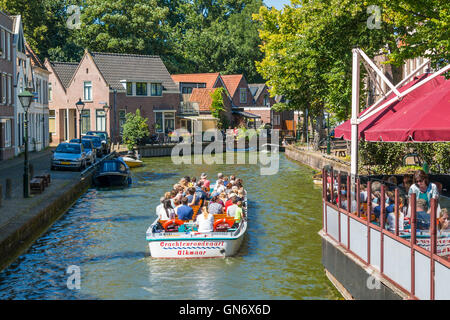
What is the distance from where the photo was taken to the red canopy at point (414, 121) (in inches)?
474

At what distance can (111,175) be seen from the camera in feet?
114

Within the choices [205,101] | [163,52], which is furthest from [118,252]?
[163,52]

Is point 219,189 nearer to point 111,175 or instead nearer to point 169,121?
point 111,175

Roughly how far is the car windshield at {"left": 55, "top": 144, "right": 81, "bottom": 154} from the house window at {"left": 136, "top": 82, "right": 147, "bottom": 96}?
27.6 metres

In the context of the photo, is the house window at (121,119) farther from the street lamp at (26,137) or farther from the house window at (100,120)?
the street lamp at (26,137)

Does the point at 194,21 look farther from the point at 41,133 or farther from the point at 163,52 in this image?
the point at 41,133

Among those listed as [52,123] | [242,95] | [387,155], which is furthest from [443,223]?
[242,95]

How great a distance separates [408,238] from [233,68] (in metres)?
87.7

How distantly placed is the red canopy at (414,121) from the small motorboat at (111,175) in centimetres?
2172

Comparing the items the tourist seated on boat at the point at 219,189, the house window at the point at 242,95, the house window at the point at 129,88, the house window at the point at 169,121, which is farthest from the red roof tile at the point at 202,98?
the tourist seated on boat at the point at 219,189

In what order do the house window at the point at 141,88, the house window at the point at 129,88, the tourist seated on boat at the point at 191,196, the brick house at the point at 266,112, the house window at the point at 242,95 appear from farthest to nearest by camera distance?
1. the brick house at the point at 266,112
2. the house window at the point at 242,95
3. the house window at the point at 141,88
4. the house window at the point at 129,88
5. the tourist seated on boat at the point at 191,196

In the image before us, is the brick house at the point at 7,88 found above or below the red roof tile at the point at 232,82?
below

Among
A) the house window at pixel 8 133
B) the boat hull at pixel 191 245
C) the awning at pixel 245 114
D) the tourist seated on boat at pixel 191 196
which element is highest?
the awning at pixel 245 114

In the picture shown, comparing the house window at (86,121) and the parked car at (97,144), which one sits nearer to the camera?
the parked car at (97,144)
